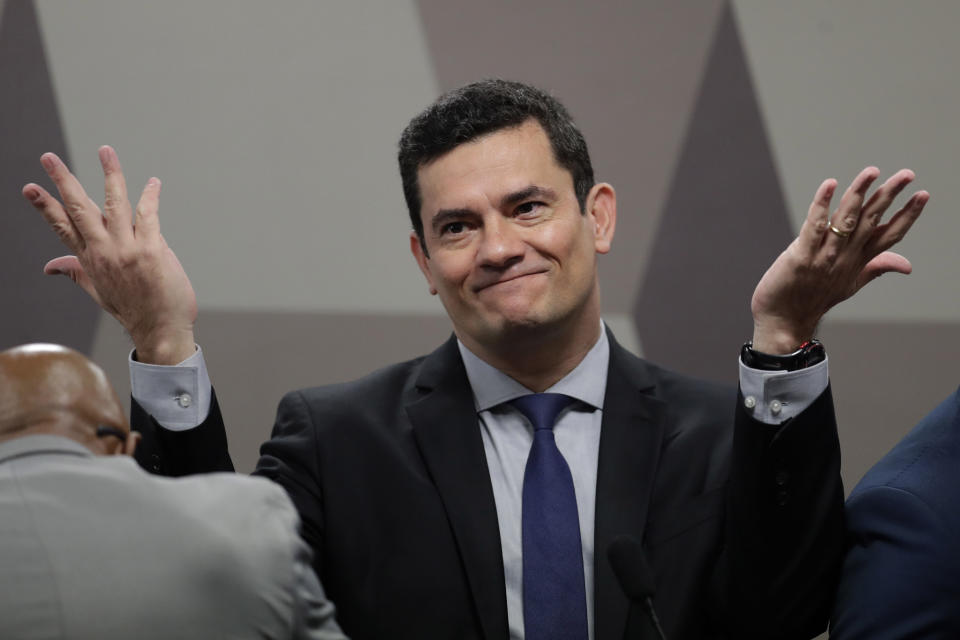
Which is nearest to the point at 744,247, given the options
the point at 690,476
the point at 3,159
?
the point at 690,476

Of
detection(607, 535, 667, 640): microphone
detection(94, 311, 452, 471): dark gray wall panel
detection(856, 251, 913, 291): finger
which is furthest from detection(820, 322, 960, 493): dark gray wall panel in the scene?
detection(607, 535, 667, 640): microphone

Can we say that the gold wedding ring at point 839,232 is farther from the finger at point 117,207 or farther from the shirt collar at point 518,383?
the finger at point 117,207

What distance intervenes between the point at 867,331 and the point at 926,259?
0.25 metres

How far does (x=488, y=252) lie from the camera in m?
2.04

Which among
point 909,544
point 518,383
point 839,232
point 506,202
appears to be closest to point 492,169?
point 506,202

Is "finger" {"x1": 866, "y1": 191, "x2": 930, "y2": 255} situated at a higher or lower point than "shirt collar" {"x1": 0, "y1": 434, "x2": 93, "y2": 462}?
lower

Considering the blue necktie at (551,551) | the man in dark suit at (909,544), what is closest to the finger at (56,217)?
the blue necktie at (551,551)

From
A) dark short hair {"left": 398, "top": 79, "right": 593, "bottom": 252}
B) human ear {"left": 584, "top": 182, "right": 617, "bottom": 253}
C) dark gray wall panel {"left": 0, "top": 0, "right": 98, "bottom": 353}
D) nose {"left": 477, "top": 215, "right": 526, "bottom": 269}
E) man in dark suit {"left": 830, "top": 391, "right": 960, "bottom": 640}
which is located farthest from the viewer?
dark gray wall panel {"left": 0, "top": 0, "right": 98, "bottom": 353}

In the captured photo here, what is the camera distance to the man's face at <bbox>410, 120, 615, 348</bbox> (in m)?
2.06

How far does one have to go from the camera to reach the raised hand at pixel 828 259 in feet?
5.61

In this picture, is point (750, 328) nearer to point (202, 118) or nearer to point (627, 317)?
point (627, 317)

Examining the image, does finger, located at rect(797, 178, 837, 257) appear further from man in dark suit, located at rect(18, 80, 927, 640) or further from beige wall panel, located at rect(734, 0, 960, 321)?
beige wall panel, located at rect(734, 0, 960, 321)

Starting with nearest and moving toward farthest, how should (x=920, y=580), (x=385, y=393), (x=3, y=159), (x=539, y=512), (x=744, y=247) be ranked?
(x=920, y=580)
(x=539, y=512)
(x=385, y=393)
(x=3, y=159)
(x=744, y=247)

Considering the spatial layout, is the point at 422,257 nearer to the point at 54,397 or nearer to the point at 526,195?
the point at 526,195
